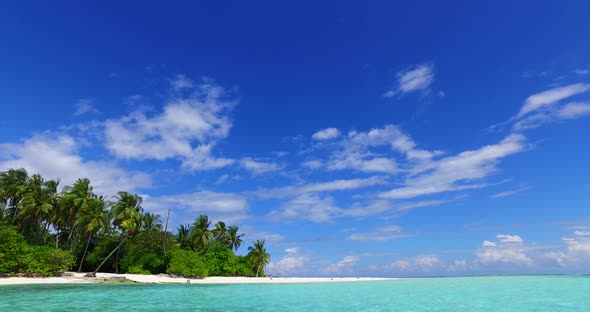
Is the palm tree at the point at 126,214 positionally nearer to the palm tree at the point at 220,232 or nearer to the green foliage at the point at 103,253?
the green foliage at the point at 103,253

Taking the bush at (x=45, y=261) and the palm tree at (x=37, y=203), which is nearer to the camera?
the bush at (x=45, y=261)

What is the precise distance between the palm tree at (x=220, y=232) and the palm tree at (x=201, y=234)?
5.60 metres

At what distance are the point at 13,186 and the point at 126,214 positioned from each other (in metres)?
Result: 14.6

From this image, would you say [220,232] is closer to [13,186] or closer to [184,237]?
[184,237]

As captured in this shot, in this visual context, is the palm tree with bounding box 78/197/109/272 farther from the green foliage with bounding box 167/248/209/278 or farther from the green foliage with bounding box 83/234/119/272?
the green foliage with bounding box 167/248/209/278

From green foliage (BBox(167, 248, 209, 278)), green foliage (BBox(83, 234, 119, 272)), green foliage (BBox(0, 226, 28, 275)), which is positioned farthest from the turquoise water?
green foliage (BBox(83, 234, 119, 272))

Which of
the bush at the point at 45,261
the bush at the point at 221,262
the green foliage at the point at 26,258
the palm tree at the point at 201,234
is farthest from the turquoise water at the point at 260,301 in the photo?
the palm tree at the point at 201,234

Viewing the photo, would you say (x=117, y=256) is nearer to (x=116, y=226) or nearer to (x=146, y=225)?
(x=116, y=226)

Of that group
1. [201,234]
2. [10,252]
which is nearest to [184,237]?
[201,234]

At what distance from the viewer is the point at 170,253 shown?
53.8 metres

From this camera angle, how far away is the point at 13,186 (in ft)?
162

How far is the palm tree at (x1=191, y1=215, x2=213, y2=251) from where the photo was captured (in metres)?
64.4

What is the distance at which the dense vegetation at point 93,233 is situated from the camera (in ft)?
158

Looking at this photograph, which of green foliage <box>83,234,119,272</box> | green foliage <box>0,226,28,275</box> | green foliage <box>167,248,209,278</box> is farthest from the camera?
green foliage <box>83,234,119,272</box>
